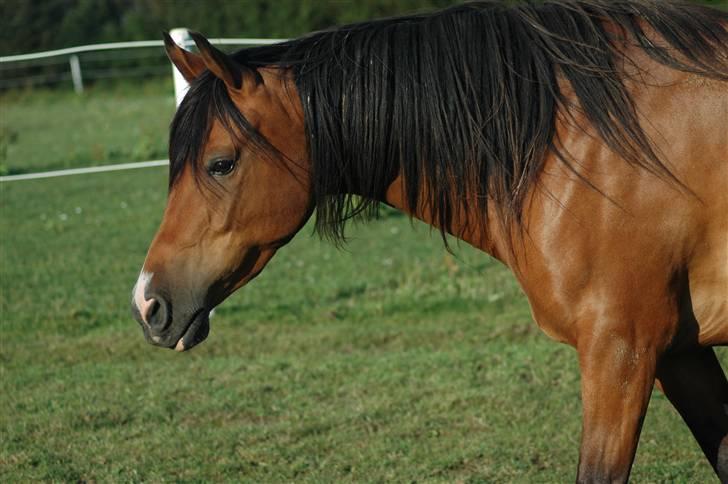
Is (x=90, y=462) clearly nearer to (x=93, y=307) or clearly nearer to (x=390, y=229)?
(x=93, y=307)

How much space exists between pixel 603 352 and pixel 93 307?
193 inches

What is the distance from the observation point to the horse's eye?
2.91 m

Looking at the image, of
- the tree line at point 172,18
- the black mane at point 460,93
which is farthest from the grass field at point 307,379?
the tree line at point 172,18

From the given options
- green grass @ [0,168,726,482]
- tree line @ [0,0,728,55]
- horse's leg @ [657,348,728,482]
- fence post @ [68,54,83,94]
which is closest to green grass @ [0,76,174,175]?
fence post @ [68,54,83,94]

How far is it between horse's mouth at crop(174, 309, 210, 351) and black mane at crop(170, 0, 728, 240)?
1.47ft

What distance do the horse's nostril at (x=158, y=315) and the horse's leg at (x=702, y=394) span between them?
5.41 feet

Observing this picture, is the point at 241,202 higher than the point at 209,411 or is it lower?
higher

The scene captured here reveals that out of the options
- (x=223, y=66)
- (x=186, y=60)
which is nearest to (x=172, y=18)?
(x=186, y=60)

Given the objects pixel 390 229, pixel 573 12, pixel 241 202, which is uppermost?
pixel 573 12

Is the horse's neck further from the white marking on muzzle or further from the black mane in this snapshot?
the white marking on muzzle

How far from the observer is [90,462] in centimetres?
440

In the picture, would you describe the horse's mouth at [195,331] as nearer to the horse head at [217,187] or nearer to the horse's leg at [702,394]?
the horse head at [217,187]

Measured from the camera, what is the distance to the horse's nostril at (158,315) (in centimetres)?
294

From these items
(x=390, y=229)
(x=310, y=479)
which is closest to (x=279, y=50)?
(x=310, y=479)
